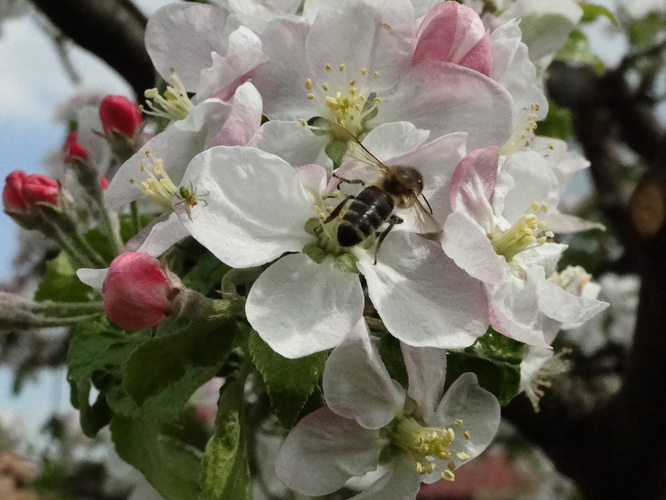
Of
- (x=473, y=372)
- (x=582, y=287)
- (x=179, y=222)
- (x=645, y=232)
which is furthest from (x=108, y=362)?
(x=645, y=232)

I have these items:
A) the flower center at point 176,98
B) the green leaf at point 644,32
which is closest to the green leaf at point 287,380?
the flower center at point 176,98

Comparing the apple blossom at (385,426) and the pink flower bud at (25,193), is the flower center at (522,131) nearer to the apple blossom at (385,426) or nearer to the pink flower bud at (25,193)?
the apple blossom at (385,426)

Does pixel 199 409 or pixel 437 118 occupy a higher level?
pixel 437 118

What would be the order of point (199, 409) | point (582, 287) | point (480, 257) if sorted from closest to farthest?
point (480, 257) < point (582, 287) < point (199, 409)

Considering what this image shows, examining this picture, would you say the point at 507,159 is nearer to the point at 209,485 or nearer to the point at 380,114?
the point at 380,114

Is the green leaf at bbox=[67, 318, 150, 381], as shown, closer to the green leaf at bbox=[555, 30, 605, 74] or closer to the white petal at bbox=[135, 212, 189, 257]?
the white petal at bbox=[135, 212, 189, 257]

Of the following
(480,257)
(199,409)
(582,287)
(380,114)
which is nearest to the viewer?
(480,257)

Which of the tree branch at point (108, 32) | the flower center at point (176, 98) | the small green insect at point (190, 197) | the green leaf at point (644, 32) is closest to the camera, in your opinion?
the small green insect at point (190, 197)
